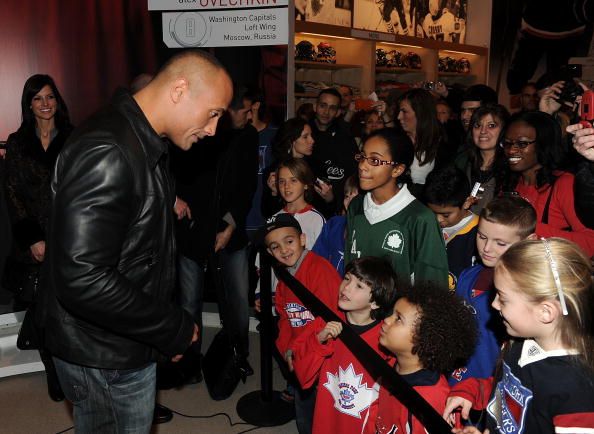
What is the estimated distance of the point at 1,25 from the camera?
405cm

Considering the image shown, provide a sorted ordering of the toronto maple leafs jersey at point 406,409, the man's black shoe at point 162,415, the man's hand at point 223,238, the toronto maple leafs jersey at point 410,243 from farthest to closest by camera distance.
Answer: the man's hand at point 223,238, the man's black shoe at point 162,415, the toronto maple leafs jersey at point 410,243, the toronto maple leafs jersey at point 406,409

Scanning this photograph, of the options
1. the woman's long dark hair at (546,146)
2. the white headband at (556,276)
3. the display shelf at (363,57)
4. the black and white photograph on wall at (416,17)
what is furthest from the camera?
the black and white photograph on wall at (416,17)

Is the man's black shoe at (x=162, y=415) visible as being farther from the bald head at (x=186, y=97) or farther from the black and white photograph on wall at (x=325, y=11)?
the black and white photograph on wall at (x=325, y=11)

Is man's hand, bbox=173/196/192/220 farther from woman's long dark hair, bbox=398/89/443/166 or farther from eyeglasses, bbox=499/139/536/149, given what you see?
eyeglasses, bbox=499/139/536/149

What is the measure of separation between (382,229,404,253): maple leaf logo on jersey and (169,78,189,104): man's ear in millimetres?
1253

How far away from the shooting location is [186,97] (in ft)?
5.40

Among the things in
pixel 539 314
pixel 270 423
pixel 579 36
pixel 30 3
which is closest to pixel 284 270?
pixel 270 423

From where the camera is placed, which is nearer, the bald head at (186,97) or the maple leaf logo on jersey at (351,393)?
the bald head at (186,97)

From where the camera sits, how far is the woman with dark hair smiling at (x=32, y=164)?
340 cm

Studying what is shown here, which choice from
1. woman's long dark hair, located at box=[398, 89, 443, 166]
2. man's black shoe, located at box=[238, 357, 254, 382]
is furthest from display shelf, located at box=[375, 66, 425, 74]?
man's black shoe, located at box=[238, 357, 254, 382]

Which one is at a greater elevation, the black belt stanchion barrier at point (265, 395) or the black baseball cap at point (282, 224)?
the black baseball cap at point (282, 224)

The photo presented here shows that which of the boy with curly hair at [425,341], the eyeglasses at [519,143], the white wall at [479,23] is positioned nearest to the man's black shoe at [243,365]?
the boy with curly hair at [425,341]

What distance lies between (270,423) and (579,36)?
8107 millimetres

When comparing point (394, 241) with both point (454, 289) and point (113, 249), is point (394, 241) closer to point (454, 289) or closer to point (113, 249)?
point (454, 289)
